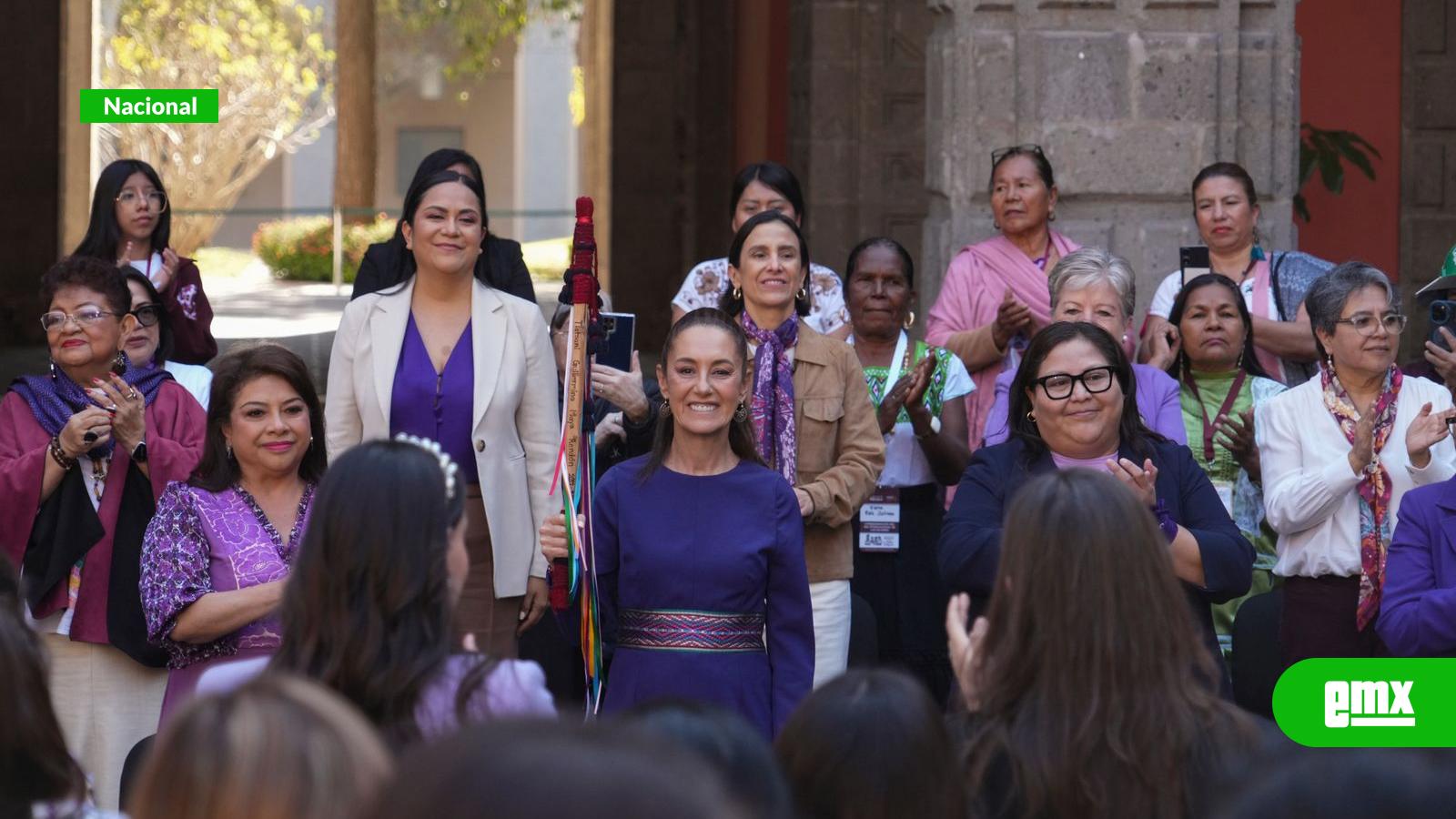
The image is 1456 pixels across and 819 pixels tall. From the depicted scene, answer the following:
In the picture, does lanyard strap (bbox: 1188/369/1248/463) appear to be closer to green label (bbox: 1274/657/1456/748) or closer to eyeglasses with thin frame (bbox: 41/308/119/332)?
green label (bbox: 1274/657/1456/748)

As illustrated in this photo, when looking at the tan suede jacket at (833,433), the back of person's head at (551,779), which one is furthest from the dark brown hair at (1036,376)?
the back of person's head at (551,779)

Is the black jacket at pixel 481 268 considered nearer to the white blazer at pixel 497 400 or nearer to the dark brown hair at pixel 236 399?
the white blazer at pixel 497 400

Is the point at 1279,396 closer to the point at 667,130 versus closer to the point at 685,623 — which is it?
the point at 685,623

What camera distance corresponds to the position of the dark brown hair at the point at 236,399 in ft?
15.9

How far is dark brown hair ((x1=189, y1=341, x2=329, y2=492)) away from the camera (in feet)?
15.9

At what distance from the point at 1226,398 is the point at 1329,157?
13.8 ft

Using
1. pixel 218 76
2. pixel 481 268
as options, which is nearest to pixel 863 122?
pixel 481 268

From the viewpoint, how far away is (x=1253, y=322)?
6418 mm

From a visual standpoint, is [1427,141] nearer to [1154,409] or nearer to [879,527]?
[1154,409]

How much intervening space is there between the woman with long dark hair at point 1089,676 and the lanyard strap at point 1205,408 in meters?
2.49

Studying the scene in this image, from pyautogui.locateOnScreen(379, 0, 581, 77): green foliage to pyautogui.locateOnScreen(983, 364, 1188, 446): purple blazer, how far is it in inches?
828

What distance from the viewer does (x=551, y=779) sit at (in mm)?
1516

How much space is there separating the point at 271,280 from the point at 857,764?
1969cm

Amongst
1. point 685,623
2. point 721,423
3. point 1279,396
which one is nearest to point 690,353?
point 721,423
